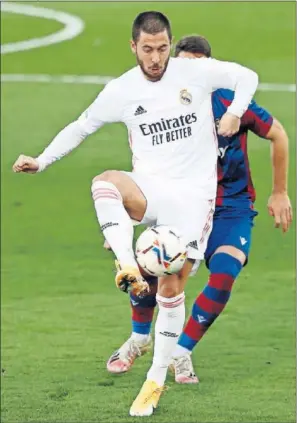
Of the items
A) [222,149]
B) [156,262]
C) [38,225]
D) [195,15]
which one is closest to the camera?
[156,262]

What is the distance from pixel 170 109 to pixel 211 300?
1.74 m

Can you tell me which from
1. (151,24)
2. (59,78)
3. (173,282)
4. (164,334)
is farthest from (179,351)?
(59,78)

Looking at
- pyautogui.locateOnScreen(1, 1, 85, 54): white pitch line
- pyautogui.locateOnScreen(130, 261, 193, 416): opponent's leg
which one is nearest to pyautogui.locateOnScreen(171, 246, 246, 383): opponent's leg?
pyautogui.locateOnScreen(130, 261, 193, 416): opponent's leg

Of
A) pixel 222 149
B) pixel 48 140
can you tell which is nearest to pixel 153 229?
pixel 222 149

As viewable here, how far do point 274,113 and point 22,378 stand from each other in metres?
11.8

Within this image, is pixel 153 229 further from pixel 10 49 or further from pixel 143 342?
pixel 10 49

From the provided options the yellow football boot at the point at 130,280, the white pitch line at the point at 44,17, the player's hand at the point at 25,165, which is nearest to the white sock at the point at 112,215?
the yellow football boot at the point at 130,280

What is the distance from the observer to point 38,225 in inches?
689

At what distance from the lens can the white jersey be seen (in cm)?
970

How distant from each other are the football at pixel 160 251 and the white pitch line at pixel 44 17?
60.8 ft

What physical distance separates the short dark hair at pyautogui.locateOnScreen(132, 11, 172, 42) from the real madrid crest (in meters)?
0.48

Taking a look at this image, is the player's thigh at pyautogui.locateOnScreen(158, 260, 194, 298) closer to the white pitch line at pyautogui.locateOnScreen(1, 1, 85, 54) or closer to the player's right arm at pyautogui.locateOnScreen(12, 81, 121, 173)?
the player's right arm at pyautogui.locateOnScreen(12, 81, 121, 173)

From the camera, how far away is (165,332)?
1003cm

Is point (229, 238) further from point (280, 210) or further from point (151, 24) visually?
point (151, 24)
